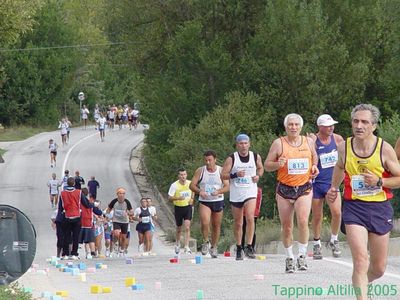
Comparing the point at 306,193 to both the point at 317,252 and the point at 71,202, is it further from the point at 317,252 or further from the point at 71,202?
the point at 71,202

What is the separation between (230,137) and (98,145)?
27.9 metres

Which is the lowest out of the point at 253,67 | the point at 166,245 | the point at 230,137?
the point at 166,245

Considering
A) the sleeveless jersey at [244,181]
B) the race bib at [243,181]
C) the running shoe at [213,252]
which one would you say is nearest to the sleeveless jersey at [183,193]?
the running shoe at [213,252]

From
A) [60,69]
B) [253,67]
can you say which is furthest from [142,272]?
[60,69]

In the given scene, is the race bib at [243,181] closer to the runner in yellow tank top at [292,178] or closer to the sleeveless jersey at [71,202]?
the runner in yellow tank top at [292,178]

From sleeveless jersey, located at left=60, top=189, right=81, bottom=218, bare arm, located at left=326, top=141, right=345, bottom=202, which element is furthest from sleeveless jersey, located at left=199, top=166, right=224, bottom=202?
bare arm, located at left=326, top=141, right=345, bottom=202

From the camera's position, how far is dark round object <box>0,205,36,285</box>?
1066 centimetres

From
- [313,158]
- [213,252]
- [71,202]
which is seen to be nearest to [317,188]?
[313,158]

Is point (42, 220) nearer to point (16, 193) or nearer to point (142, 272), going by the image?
point (16, 193)

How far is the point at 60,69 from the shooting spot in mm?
77438

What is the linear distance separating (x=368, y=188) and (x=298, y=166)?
369 centimetres

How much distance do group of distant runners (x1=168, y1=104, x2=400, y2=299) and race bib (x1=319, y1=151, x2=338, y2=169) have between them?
0.04ft

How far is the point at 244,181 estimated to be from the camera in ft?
52.6

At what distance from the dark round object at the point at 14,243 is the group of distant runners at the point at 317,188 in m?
2.91
